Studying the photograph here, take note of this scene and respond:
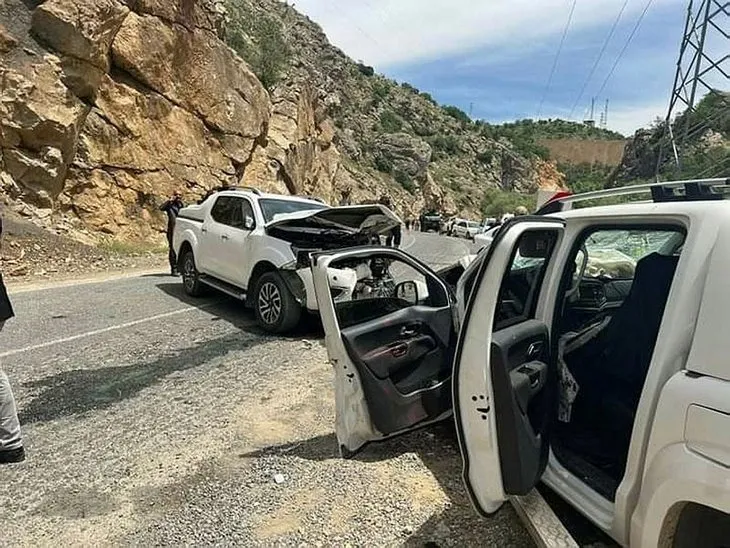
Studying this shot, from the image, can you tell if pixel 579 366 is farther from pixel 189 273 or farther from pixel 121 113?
pixel 121 113

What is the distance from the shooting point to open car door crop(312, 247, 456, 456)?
3.39 meters

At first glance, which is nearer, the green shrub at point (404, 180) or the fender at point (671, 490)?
the fender at point (671, 490)

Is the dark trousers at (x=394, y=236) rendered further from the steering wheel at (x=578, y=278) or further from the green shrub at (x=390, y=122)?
the green shrub at (x=390, y=122)

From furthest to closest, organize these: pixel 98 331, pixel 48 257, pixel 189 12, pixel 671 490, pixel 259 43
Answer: pixel 259 43 → pixel 189 12 → pixel 48 257 → pixel 98 331 → pixel 671 490

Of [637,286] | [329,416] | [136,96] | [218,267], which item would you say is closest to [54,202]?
[136,96]

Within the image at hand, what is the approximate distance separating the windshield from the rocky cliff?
10067 millimetres

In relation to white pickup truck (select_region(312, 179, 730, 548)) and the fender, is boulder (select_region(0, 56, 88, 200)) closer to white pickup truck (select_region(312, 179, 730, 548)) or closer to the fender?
white pickup truck (select_region(312, 179, 730, 548))

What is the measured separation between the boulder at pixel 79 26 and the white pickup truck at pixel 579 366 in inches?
677

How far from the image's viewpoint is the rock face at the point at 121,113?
1628cm

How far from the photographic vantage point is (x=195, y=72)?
22.3 meters

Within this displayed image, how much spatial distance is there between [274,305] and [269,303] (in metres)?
0.10

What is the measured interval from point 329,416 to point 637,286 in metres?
2.75

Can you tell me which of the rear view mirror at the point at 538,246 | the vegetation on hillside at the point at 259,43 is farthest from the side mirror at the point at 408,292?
the vegetation on hillside at the point at 259,43

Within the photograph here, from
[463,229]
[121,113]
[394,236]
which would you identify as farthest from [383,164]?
[394,236]
